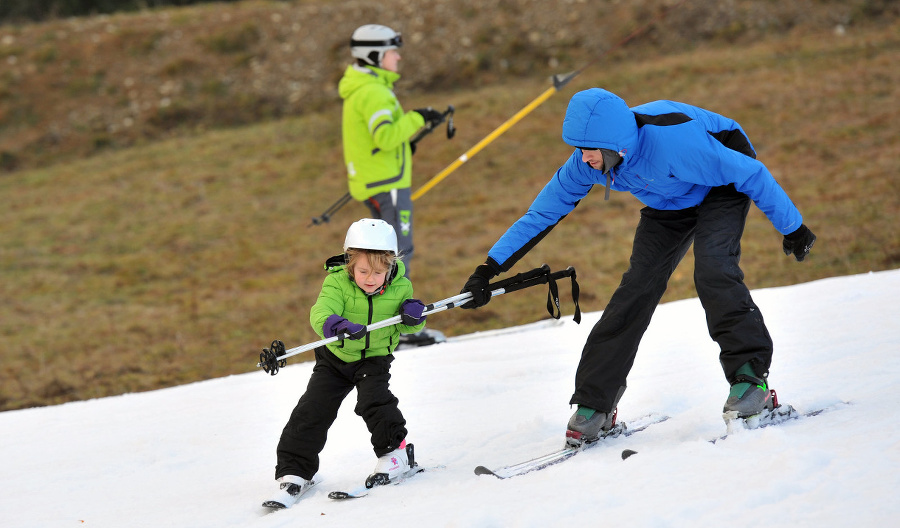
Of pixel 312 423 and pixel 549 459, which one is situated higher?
pixel 312 423

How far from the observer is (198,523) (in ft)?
13.3

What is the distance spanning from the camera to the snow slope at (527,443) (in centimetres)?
329

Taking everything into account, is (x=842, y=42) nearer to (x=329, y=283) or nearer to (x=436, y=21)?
(x=436, y=21)

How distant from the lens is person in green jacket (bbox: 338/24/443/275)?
23.9ft

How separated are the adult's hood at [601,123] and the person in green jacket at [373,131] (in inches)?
137

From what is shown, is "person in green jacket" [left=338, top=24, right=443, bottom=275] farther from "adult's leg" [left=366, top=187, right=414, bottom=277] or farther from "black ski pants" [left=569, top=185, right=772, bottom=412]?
"black ski pants" [left=569, top=185, right=772, bottom=412]

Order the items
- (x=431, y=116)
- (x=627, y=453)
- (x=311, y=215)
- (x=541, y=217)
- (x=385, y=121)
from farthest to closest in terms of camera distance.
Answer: (x=311, y=215), (x=431, y=116), (x=385, y=121), (x=541, y=217), (x=627, y=453)

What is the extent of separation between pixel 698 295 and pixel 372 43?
4.08 m

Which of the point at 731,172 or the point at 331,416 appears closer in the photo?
the point at 731,172

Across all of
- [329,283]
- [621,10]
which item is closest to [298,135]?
[621,10]

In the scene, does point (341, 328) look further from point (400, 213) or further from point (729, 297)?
point (400, 213)

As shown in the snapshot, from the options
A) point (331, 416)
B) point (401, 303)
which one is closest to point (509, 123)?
point (401, 303)

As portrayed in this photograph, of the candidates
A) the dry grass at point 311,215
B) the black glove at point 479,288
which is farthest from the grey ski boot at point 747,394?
the dry grass at point 311,215

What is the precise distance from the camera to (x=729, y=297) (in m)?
3.91
